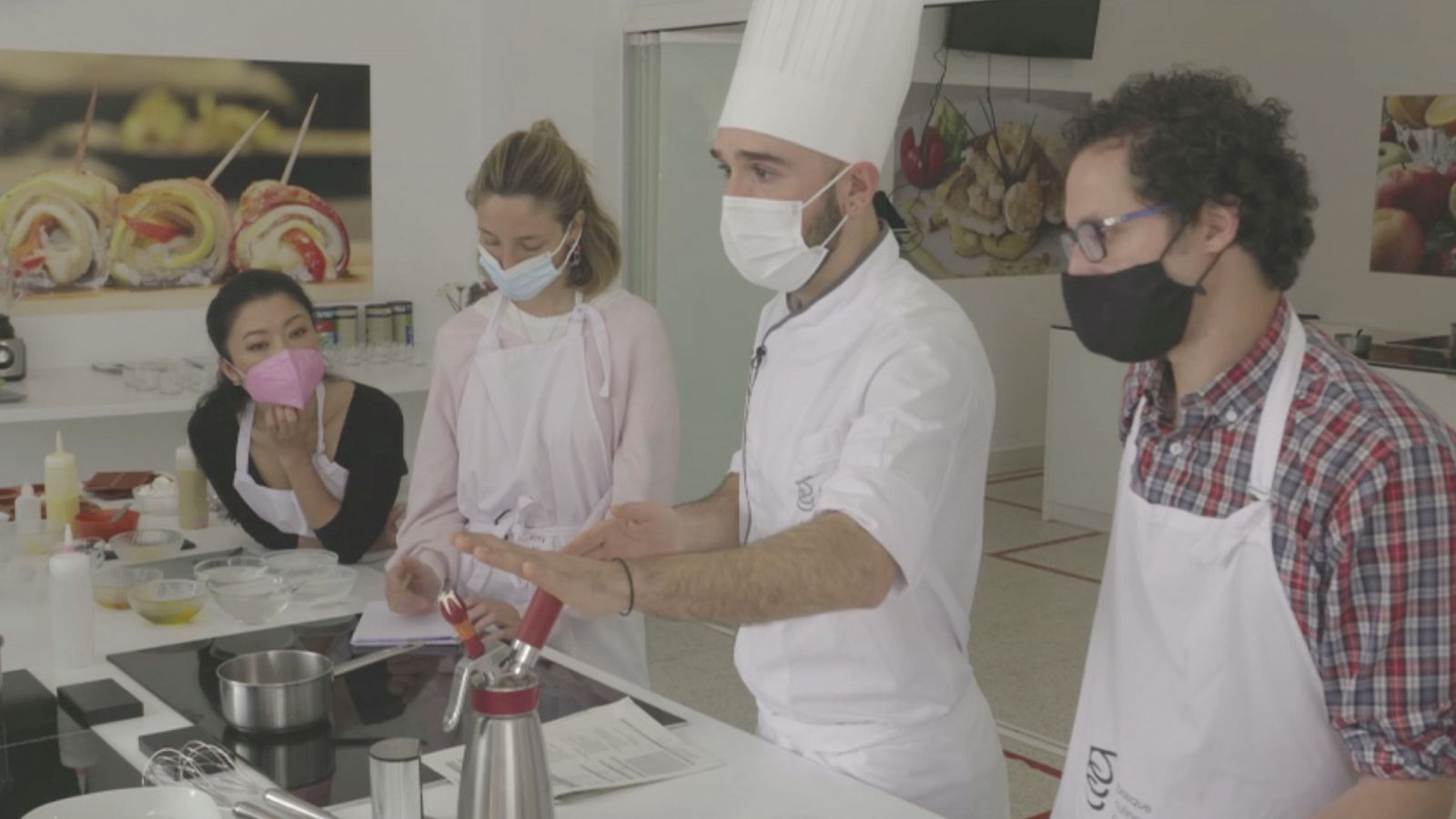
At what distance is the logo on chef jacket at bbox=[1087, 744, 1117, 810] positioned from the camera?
1733 millimetres

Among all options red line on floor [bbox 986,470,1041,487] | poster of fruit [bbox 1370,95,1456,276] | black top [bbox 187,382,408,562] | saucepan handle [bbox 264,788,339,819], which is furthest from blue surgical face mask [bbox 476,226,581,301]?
poster of fruit [bbox 1370,95,1456,276]

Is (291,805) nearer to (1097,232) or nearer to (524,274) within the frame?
(1097,232)

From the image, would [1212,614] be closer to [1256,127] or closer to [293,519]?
[1256,127]

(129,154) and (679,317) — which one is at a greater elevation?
(129,154)

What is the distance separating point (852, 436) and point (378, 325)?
3.67 meters

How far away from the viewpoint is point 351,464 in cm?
279

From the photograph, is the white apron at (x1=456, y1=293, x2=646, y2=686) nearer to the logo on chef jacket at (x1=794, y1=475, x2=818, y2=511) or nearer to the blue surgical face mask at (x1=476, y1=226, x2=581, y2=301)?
the blue surgical face mask at (x1=476, y1=226, x2=581, y2=301)

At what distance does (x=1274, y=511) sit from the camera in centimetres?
150

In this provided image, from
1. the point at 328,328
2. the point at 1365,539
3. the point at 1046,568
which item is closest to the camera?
the point at 1365,539

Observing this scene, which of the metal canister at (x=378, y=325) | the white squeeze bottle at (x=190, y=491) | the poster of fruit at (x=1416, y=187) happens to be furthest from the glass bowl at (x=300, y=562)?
the poster of fruit at (x=1416, y=187)

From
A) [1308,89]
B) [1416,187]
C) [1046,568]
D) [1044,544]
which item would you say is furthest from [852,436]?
[1308,89]

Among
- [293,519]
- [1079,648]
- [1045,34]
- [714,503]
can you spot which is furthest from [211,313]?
[1045,34]

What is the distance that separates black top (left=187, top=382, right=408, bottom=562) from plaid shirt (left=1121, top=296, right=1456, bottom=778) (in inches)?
65.6

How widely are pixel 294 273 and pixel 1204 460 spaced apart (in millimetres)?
4059
